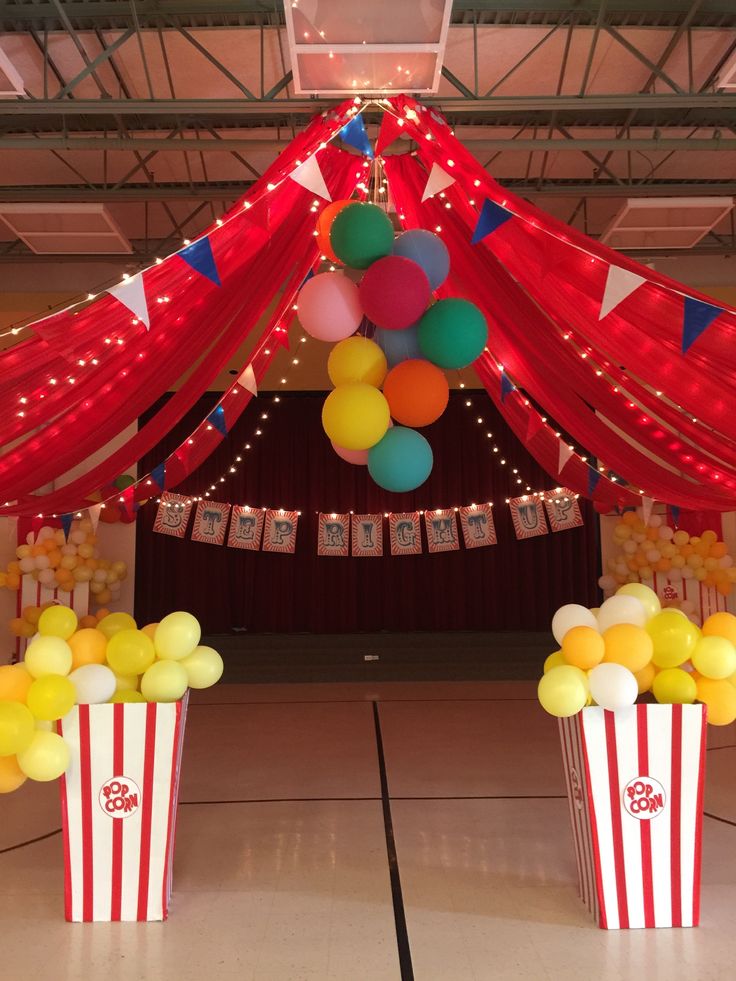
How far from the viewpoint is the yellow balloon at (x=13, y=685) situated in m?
2.77

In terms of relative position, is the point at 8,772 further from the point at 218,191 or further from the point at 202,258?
the point at 218,191

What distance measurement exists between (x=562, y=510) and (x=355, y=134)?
23.3 feet

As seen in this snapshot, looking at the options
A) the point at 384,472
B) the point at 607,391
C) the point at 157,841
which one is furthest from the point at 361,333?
the point at 157,841

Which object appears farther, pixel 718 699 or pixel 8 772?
pixel 718 699

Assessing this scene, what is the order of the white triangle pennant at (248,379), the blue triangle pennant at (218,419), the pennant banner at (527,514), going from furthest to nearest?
the pennant banner at (527,514) → the blue triangle pennant at (218,419) → the white triangle pennant at (248,379)

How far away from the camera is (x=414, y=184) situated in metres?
3.91

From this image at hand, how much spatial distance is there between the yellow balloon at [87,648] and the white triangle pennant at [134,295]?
114 centimetres

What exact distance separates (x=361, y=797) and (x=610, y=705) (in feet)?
6.19

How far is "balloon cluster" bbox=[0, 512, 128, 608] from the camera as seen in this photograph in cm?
825

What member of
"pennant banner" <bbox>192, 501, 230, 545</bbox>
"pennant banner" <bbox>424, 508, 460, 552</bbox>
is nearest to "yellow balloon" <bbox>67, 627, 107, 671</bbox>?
"pennant banner" <bbox>192, 501, 230, 545</bbox>

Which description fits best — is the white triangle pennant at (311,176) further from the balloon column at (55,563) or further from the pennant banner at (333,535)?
the pennant banner at (333,535)

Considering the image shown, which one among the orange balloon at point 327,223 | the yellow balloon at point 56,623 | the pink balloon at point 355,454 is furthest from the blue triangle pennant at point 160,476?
the yellow balloon at point 56,623

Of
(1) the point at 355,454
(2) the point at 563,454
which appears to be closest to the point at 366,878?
(1) the point at 355,454

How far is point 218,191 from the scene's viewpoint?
23.4 feet
